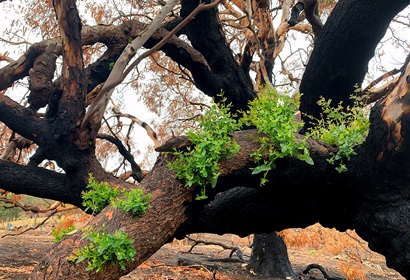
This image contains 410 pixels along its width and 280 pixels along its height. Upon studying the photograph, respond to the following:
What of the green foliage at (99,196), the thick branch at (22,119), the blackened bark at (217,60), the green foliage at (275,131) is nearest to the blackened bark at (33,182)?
the thick branch at (22,119)

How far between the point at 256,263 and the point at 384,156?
4.41 meters

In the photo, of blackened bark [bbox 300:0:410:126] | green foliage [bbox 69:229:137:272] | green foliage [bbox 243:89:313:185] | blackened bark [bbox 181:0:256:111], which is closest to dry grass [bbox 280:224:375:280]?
blackened bark [bbox 181:0:256:111]

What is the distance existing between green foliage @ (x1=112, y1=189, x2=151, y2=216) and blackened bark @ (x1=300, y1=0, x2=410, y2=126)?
234 centimetres

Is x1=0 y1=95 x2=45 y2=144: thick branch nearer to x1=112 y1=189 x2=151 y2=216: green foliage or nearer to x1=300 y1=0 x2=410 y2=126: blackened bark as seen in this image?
x1=112 y1=189 x2=151 y2=216: green foliage

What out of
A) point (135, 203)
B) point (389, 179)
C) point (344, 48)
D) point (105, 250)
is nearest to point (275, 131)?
point (389, 179)

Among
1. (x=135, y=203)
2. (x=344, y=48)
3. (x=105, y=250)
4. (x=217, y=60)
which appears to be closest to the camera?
(x=105, y=250)

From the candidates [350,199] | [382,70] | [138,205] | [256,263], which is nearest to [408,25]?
[382,70]

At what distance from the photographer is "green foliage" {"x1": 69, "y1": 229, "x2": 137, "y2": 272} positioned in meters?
2.33

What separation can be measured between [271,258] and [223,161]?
14.1ft

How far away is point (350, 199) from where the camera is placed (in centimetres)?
315

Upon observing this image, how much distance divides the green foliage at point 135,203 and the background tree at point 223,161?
60 millimetres

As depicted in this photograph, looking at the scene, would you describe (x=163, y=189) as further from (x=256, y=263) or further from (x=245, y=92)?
(x=256, y=263)

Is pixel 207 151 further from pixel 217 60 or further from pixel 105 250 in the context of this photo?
pixel 217 60

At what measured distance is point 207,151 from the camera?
103 inches
